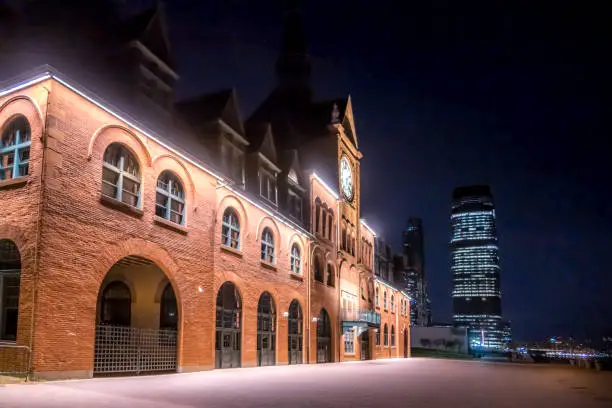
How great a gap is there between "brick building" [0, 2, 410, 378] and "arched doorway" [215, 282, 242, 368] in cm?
8

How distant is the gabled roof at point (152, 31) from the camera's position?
2122 centimetres

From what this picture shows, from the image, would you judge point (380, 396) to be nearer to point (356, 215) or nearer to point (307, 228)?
point (307, 228)

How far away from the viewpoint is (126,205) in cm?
1791

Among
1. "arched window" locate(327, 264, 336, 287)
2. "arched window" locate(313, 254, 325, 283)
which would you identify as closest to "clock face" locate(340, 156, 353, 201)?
"arched window" locate(327, 264, 336, 287)

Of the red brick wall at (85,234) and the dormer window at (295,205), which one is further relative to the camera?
the dormer window at (295,205)

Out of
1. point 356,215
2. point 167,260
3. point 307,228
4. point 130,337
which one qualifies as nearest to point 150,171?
point 167,260

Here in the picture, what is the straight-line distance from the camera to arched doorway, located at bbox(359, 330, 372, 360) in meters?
45.9

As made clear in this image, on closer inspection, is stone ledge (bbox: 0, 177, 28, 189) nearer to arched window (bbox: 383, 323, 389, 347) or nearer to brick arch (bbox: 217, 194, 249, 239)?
brick arch (bbox: 217, 194, 249, 239)

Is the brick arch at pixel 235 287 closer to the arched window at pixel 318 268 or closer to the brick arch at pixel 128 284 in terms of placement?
the brick arch at pixel 128 284

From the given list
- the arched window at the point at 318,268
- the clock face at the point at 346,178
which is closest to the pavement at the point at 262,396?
the arched window at the point at 318,268

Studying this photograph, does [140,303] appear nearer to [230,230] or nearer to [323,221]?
[230,230]

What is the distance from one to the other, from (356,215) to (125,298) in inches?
1000

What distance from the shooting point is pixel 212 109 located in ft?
86.2

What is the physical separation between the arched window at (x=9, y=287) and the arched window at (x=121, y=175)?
3091mm
